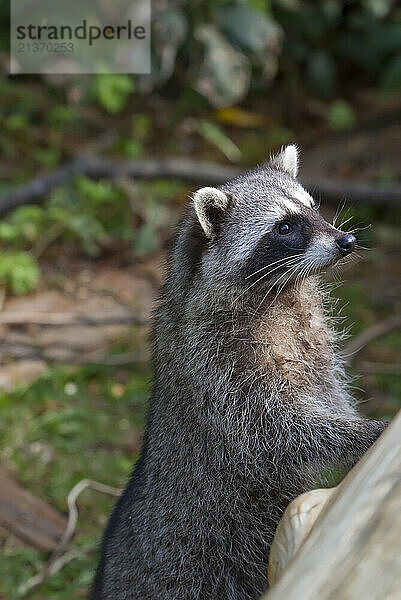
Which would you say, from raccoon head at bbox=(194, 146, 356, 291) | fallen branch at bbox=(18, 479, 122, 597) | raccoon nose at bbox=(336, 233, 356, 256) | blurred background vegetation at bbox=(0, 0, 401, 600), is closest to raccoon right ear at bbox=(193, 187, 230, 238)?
raccoon head at bbox=(194, 146, 356, 291)

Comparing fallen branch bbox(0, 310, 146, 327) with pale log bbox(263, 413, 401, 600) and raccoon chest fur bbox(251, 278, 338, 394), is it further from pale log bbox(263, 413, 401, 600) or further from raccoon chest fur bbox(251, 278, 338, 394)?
pale log bbox(263, 413, 401, 600)

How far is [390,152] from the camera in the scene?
345 inches

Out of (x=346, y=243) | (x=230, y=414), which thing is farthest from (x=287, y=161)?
(x=230, y=414)

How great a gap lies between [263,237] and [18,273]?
12.6 feet

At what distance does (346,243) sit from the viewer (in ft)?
11.9

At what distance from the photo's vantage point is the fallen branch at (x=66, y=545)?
4773 mm

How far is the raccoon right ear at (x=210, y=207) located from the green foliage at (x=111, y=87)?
183 inches

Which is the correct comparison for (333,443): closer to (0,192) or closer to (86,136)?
(0,192)

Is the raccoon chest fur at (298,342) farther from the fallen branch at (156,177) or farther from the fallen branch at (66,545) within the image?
the fallen branch at (156,177)

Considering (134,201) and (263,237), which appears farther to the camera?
(134,201)

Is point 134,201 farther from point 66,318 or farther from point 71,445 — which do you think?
point 71,445

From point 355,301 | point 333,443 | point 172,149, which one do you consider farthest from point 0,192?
point 333,443

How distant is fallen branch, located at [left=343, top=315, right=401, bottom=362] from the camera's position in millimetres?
6402

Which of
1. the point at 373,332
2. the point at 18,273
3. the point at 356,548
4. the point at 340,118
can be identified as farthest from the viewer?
the point at 340,118
